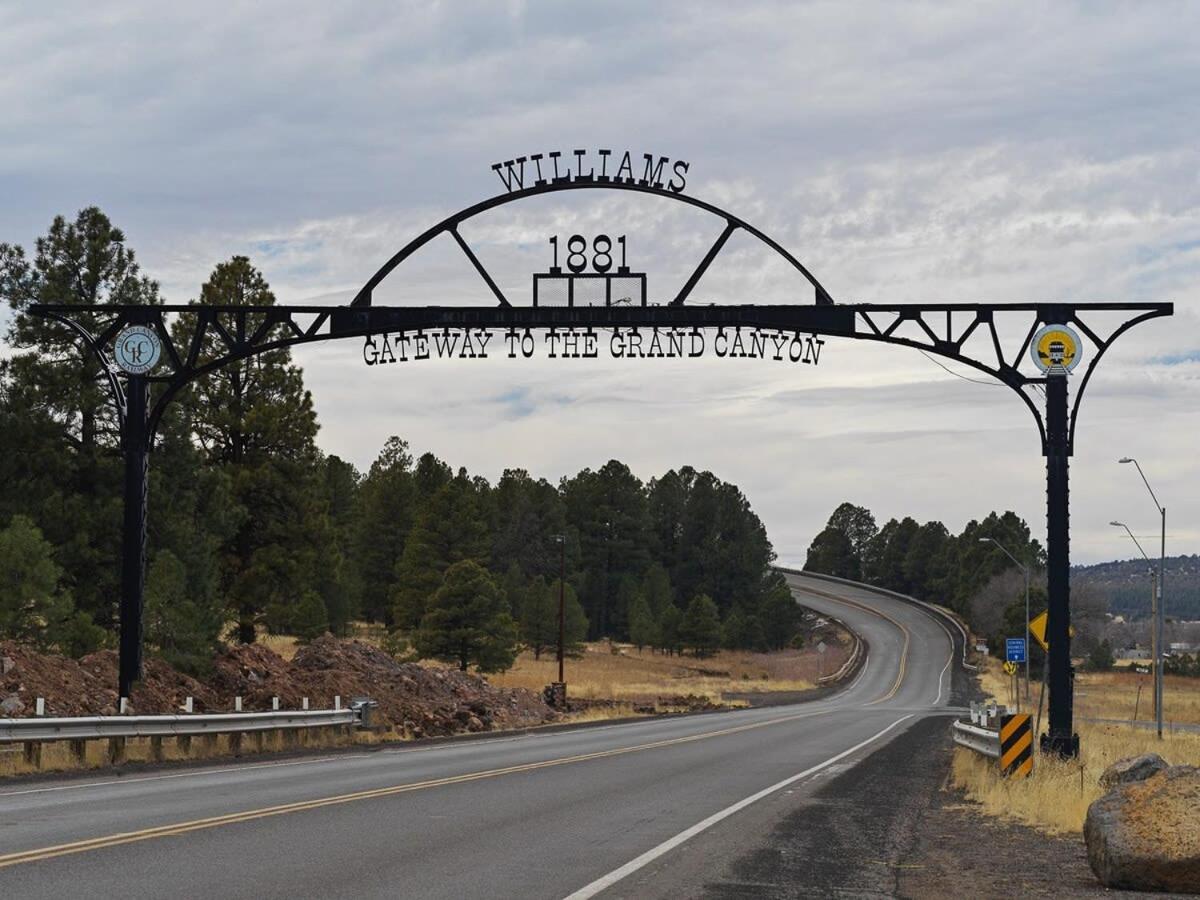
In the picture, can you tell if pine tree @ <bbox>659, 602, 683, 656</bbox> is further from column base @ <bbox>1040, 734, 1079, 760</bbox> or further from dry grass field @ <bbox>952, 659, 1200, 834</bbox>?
column base @ <bbox>1040, 734, 1079, 760</bbox>

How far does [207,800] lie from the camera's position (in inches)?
631

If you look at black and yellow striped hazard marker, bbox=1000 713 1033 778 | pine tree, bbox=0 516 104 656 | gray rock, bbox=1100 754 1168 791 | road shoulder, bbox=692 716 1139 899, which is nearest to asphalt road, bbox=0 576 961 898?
road shoulder, bbox=692 716 1139 899

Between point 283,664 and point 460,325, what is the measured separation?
14542mm

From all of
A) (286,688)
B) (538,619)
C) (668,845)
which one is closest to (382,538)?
(538,619)

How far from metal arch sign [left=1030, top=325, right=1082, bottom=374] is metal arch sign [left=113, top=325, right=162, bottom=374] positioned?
14.4 metres

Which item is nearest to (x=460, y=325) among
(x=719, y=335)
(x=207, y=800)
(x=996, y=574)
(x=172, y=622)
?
(x=719, y=335)

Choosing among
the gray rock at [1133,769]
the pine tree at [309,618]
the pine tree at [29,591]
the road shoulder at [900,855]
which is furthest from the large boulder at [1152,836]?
the pine tree at [309,618]

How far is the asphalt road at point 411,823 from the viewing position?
Answer: 1051 cm

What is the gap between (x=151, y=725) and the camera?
72.4 feet

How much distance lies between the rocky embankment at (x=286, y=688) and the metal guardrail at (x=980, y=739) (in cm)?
1325

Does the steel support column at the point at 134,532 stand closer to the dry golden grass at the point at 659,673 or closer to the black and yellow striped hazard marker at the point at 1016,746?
the black and yellow striped hazard marker at the point at 1016,746

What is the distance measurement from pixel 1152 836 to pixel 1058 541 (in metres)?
13.9

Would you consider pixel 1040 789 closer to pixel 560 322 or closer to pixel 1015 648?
pixel 560 322

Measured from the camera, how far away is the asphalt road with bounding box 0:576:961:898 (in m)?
10.5
